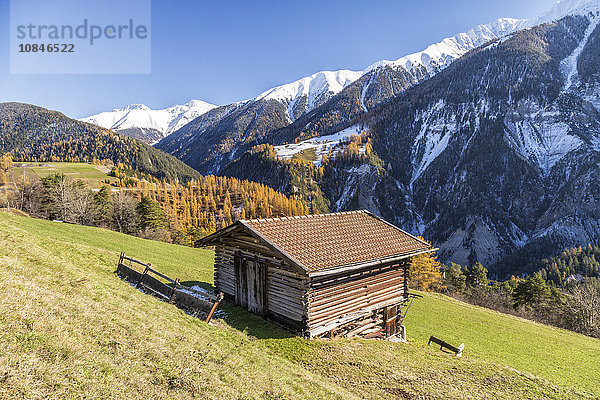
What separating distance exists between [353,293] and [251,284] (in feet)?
20.3

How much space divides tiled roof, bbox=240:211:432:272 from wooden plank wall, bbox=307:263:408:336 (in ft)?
3.91

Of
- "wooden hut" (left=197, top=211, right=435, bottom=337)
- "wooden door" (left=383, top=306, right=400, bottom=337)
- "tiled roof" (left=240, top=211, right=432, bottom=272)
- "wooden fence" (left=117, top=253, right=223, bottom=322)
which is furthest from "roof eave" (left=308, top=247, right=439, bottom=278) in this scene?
"wooden fence" (left=117, top=253, right=223, bottom=322)

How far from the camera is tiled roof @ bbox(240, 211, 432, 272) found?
→ 1677 cm

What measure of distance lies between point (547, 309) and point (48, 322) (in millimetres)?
70567

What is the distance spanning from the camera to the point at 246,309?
19.0m

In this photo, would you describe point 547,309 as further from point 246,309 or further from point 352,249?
point 246,309

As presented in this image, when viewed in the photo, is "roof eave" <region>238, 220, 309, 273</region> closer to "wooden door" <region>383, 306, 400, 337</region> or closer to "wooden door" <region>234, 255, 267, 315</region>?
"wooden door" <region>234, 255, 267, 315</region>

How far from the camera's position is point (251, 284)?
18.6 m

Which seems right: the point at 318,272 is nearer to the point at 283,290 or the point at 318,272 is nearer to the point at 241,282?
the point at 283,290

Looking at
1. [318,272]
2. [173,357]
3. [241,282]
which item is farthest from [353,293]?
[173,357]

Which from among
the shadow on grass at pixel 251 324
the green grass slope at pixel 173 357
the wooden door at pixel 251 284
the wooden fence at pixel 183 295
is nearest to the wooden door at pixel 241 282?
the wooden door at pixel 251 284

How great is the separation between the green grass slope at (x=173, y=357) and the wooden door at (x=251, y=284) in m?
0.70

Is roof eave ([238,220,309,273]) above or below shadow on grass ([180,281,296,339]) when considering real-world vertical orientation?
above

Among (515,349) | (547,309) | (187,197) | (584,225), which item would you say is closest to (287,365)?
(515,349)
